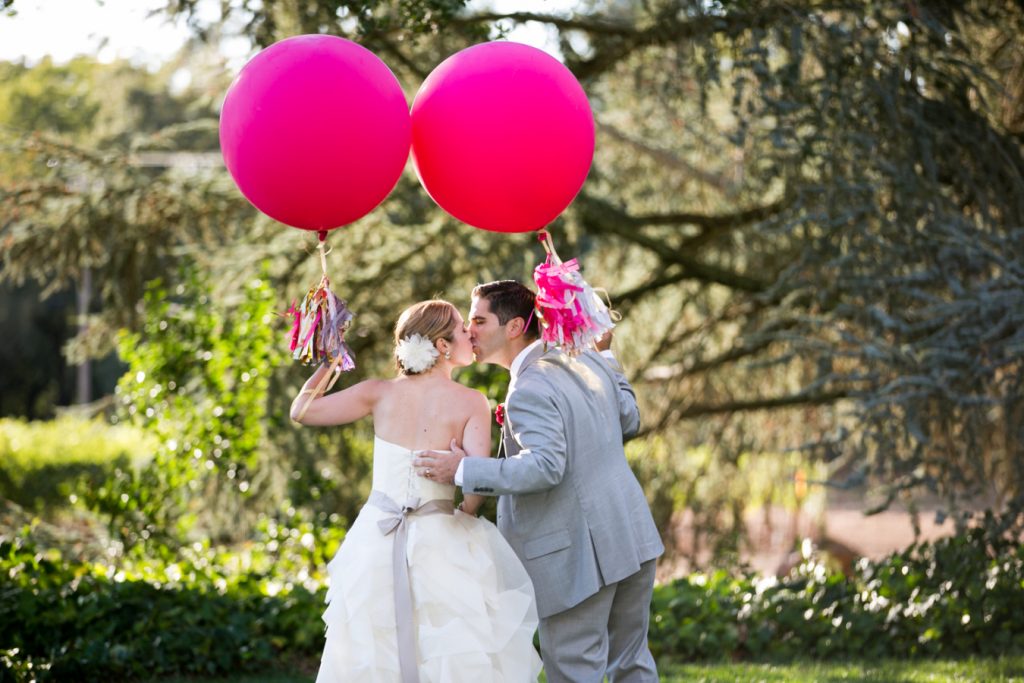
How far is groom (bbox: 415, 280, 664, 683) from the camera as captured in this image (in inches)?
131

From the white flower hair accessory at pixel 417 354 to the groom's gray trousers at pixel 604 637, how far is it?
2.93 ft

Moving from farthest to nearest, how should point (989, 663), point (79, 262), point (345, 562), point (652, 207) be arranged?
1. point (652, 207)
2. point (79, 262)
3. point (989, 663)
4. point (345, 562)

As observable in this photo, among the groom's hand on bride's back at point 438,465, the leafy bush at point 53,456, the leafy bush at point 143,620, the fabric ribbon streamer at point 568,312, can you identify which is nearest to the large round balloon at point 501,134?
the fabric ribbon streamer at point 568,312

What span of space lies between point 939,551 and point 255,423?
3.70 meters

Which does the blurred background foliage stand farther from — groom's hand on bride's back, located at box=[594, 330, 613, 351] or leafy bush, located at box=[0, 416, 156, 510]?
leafy bush, located at box=[0, 416, 156, 510]

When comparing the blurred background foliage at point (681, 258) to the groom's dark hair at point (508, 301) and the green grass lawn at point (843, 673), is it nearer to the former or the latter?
the green grass lawn at point (843, 673)

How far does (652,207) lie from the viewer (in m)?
10.4

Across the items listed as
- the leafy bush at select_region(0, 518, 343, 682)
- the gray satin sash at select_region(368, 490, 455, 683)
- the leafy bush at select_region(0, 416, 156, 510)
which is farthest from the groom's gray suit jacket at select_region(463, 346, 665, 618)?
the leafy bush at select_region(0, 416, 156, 510)

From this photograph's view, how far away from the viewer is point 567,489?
3498 millimetres

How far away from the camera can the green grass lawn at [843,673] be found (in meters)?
4.65

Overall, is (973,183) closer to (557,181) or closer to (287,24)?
(557,181)

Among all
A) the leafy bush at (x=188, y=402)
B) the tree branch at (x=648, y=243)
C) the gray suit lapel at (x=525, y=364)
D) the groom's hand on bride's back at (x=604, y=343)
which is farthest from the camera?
the tree branch at (x=648, y=243)

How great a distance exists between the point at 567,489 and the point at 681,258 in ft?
15.2

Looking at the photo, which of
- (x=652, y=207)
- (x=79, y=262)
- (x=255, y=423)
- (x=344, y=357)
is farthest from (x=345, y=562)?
(x=652, y=207)
